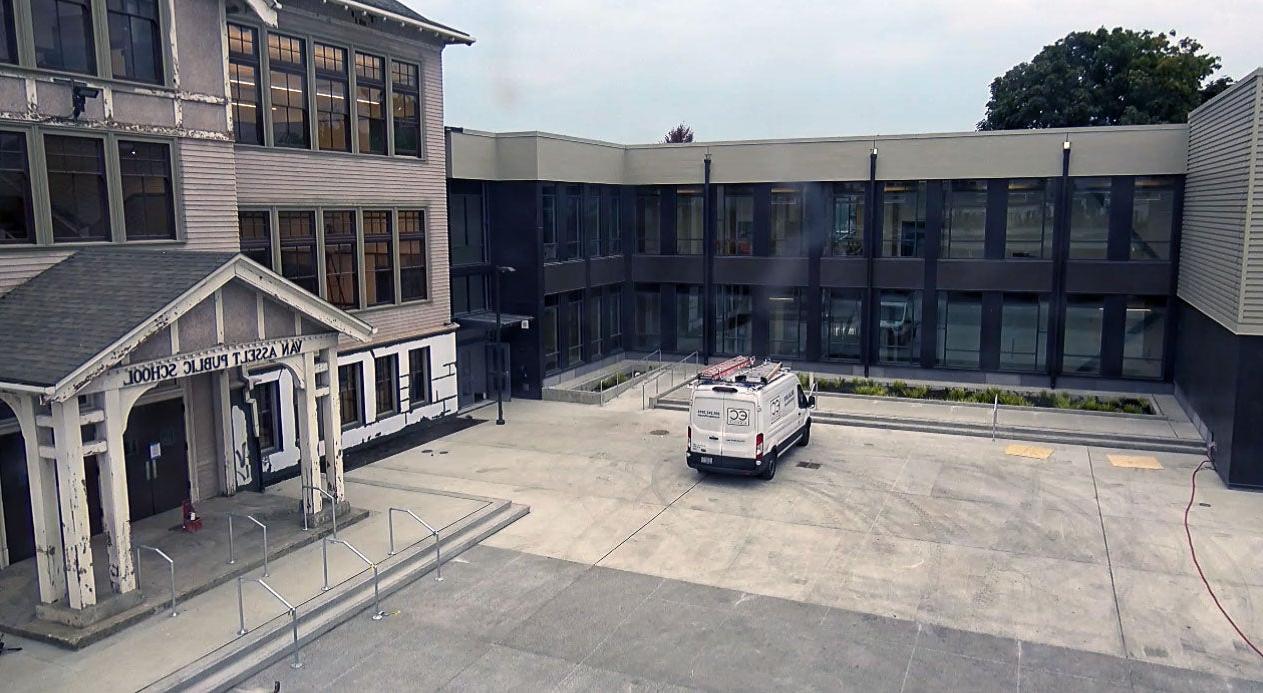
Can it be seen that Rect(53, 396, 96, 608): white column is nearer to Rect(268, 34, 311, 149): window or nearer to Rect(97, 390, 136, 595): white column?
Rect(97, 390, 136, 595): white column

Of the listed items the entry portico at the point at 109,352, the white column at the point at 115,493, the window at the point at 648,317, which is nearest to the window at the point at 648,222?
the window at the point at 648,317

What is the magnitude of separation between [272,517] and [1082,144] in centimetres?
2629

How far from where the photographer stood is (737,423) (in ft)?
67.5

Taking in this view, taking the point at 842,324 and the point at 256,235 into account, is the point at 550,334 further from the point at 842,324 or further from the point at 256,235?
the point at 256,235

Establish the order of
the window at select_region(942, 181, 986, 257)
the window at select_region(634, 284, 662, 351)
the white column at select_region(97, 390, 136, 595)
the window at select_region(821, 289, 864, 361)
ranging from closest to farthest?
the white column at select_region(97, 390, 136, 595) < the window at select_region(942, 181, 986, 257) < the window at select_region(821, 289, 864, 361) < the window at select_region(634, 284, 662, 351)

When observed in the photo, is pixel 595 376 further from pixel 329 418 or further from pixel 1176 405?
pixel 1176 405

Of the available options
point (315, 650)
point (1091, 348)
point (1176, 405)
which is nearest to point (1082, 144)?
point (1091, 348)

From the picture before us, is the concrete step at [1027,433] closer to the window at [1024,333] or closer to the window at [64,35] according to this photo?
the window at [1024,333]

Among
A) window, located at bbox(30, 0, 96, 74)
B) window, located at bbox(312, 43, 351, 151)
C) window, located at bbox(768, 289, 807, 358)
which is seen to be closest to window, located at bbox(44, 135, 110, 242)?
window, located at bbox(30, 0, 96, 74)

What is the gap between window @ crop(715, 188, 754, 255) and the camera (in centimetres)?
3469

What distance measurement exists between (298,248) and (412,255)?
13.8ft

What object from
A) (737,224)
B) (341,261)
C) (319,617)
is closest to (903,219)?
(737,224)

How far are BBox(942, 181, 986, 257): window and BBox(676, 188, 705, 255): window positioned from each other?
9.06m

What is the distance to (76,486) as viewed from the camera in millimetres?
13102
